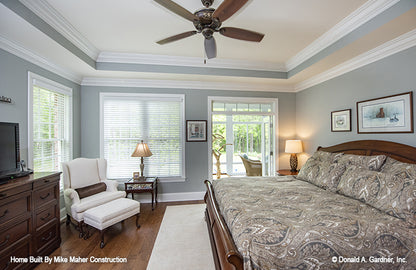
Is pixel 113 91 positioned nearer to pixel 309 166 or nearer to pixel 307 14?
pixel 307 14

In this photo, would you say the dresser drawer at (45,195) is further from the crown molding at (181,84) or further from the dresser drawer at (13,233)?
the crown molding at (181,84)

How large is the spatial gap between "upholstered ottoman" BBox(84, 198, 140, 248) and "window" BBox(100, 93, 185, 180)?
128cm

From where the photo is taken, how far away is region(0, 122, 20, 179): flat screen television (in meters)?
1.98

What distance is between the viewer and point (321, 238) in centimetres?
129

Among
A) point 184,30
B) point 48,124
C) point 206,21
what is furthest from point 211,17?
point 48,124

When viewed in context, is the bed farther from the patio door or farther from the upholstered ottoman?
the patio door

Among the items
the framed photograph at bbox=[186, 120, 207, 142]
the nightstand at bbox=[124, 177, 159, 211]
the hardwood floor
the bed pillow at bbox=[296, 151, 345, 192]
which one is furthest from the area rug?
the bed pillow at bbox=[296, 151, 345, 192]

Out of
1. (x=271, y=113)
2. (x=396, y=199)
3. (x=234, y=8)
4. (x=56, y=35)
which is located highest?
(x=56, y=35)

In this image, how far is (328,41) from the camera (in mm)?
2701

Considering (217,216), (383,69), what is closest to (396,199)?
(217,216)

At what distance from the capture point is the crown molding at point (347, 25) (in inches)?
78.8

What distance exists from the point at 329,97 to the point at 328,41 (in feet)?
3.67

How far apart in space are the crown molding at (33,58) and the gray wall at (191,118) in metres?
0.54

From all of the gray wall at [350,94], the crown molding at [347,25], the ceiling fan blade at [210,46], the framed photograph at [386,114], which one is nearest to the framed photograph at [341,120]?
the gray wall at [350,94]
